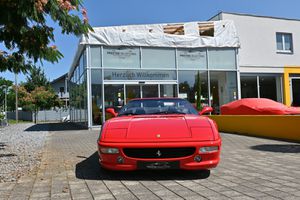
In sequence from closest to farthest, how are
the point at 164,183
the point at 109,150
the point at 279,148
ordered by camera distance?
the point at 164,183
the point at 109,150
the point at 279,148

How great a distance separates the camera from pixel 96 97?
17922 mm

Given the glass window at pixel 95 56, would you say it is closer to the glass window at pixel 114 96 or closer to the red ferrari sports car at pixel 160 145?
the glass window at pixel 114 96

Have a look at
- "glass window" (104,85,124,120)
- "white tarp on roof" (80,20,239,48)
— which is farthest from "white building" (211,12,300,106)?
"glass window" (104,85,124,120)

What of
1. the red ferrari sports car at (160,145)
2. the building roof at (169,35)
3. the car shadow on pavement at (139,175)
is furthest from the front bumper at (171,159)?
the building roof at (169,35)

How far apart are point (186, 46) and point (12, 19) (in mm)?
13907

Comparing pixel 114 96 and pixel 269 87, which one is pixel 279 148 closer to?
pixel 114 96

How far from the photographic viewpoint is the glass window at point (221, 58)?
65.4ft

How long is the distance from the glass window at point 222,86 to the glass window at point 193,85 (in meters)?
0.54

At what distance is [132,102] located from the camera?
23.3 feet

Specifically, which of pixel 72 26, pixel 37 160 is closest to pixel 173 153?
pixel 72 26

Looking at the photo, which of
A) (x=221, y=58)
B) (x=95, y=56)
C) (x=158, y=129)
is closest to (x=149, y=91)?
(x=95, y=56)

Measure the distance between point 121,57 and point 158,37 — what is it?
7.39 ft

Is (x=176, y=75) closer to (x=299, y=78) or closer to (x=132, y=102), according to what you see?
(x=299, y=78)

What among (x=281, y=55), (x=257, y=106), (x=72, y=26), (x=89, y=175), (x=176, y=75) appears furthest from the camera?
(x=281, y=55)
